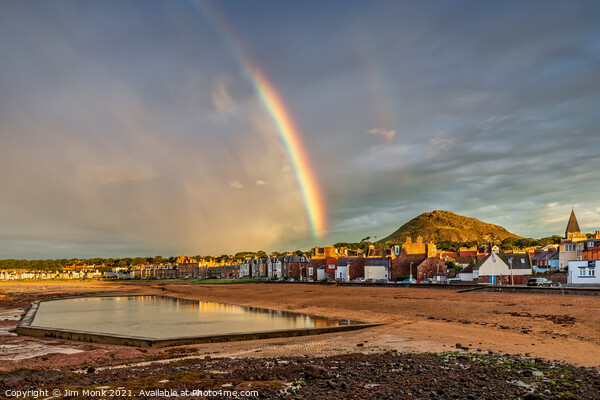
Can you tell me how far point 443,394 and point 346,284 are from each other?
79359mm

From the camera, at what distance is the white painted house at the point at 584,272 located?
183 ft

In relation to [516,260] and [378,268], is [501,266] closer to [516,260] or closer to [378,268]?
[516,260]

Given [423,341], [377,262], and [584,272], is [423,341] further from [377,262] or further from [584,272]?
[377,262]

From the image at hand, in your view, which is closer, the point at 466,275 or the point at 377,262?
the point at 466,275

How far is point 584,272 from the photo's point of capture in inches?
2244

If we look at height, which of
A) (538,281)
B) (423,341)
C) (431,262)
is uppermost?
(431,262)

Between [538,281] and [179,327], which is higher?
[179,327]

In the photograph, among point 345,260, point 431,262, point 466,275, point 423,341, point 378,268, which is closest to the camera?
point 423,341

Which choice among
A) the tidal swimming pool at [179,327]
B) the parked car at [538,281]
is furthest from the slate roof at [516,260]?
the tidal swimming pool at [179,327]

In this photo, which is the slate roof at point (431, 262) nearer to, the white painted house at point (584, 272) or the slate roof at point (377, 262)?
the slate roof at point (377, 262)

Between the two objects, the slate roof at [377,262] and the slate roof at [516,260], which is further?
the slate roof at [377,262]

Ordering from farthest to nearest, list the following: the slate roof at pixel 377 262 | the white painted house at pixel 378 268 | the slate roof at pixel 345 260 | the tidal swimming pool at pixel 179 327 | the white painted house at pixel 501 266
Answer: the slate roof at pixel 345 260, the slate roof at pixel 377 262, the white painted house at pixel 378 268, the white painted house at pixel 501 266, the tidal swimming pool at pixel 179 327

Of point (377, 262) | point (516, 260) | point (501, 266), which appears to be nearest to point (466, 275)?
point (501, 266)

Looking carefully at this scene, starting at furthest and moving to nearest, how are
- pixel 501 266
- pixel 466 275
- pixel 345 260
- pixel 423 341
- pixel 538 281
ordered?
pixel 345 260
pixel 466 275
pixel 501 266
pixel 538 281
pixel 423 341
